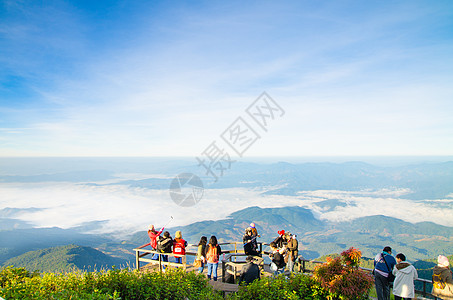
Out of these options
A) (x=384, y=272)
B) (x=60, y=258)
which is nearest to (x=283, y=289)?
(x=384, y=272)

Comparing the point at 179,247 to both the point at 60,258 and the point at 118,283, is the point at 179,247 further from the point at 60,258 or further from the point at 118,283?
the point at 60,258

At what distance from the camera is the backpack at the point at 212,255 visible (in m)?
9.68

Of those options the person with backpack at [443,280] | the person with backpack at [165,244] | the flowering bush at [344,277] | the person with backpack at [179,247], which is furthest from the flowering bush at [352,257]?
the person with backpack at [165,244]

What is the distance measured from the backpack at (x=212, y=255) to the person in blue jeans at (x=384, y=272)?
5.25 metres

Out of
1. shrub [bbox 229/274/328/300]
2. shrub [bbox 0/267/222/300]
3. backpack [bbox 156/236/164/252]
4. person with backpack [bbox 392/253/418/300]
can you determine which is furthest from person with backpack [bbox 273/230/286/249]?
backpack [bbox 156/236/164/252]

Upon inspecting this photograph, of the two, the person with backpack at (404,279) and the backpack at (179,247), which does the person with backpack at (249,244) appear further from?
the person with backpack at (404,279)

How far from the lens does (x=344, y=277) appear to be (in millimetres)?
6863

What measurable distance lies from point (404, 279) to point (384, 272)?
1.84ft

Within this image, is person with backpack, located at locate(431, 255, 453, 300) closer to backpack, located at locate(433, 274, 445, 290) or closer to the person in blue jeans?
backpack, located at locate(433, 274, 445, 290)

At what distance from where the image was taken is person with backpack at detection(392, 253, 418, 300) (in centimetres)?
755

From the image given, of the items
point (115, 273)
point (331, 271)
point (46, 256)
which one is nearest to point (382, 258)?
point (331, 271)

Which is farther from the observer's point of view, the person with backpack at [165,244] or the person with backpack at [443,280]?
the person with backpack at [165,244]

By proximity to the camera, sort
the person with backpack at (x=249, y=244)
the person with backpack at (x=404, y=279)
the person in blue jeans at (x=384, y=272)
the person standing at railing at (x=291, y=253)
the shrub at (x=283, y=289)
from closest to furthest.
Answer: the shrub at (x=283, y=289)
the person with backpack at (x=404, y=279)
the person in blue jeans at (x=384, y=272)
the person with backpack at (x=249, y=244)
the person standing at railing at (x=291, y=253)

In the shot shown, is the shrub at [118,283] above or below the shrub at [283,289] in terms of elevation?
above
